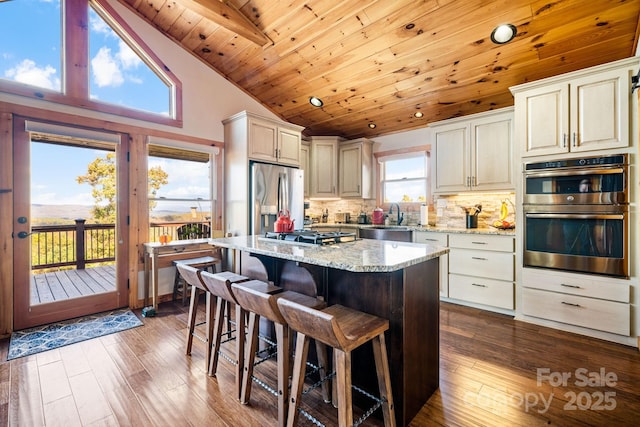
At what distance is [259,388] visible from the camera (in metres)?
1.98

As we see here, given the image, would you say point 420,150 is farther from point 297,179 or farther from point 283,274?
point 283,274

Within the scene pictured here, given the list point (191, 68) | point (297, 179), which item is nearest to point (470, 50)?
point (297, 179)

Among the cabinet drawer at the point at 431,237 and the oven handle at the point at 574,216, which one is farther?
the cabinet drawer at the point at 431,237

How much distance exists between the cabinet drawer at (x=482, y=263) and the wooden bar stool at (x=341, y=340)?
237 cm

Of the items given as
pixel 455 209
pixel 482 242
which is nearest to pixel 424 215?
pixel 455 209

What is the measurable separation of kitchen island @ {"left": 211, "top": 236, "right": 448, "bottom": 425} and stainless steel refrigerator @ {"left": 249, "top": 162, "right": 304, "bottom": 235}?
185 centimetres

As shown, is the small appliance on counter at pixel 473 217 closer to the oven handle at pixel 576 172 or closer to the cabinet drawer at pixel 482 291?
the cabinet drawer at pixel 482 291

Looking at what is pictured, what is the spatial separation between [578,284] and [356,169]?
10.4 ft

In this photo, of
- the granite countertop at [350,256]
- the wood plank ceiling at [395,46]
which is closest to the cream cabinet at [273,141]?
the wood plank ceiling at [395,46]

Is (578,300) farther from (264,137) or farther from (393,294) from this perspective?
(264,137)

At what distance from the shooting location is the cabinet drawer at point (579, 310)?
2.54m

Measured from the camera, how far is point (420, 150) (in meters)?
4.60

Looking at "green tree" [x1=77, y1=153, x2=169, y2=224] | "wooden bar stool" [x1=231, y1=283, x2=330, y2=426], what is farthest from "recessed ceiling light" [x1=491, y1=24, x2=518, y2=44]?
"green tree" [x1=77, y1=153, x2=169, y2=224]

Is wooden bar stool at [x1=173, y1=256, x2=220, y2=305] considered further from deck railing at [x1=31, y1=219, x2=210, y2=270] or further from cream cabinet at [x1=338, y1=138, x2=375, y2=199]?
cream cabinet at [x1=338, y1=138, x2=375, y2=199]
